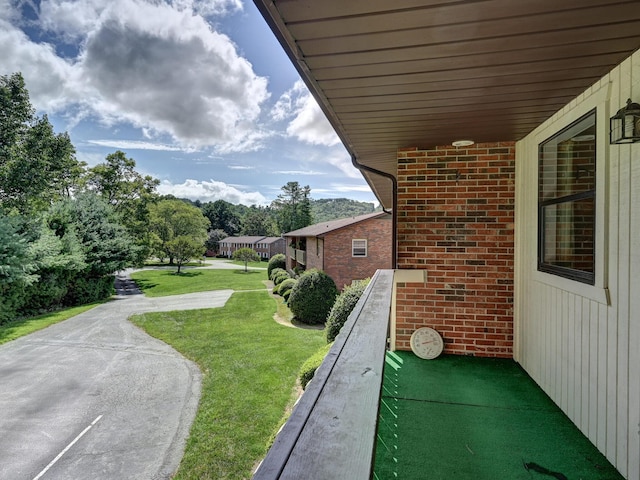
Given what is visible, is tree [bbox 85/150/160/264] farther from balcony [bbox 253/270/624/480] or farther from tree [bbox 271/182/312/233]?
tree [bbox 271/182/312/233]

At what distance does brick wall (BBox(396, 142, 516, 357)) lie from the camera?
3.88m

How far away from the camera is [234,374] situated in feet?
31.8

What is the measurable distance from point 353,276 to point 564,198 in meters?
16.6

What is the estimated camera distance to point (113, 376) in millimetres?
A: 9391

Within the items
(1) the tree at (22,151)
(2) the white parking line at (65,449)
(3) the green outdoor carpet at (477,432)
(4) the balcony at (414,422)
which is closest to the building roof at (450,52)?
(4) the balcony at (414,422)

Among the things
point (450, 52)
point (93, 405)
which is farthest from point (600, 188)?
point (93, 405)

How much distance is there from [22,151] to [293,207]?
42878 mm

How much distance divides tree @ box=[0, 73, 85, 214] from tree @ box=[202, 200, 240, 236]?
4898cm

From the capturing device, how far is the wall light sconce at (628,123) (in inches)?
70.2

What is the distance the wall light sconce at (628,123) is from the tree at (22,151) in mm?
20350

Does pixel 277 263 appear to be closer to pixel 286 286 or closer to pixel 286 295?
pixel 286 286

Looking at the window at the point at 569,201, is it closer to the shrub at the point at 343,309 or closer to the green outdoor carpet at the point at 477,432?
the green outdoor carpet at the point at 477,432

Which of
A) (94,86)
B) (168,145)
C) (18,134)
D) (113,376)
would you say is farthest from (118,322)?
(168,145)

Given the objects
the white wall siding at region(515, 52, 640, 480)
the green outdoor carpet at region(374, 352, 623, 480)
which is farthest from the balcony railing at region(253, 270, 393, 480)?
the white wall siding at region(515, 52, 640, 480)
